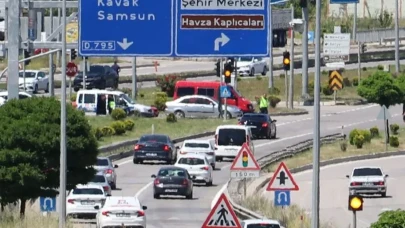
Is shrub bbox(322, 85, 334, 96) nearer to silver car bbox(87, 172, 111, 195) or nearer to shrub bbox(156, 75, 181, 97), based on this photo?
shrub bbox(156, 75, 181, 97)

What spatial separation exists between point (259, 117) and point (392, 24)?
63884 millimetres

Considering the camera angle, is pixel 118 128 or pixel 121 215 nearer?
pixel 121 215

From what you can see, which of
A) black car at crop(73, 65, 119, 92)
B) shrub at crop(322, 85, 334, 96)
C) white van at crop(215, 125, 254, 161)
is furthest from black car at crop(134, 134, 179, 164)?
shrub at crop(322, 85, 334, 96)

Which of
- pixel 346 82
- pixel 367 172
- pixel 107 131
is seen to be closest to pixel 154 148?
pixel 107 131

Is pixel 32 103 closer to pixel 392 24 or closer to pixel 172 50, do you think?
pixel 172 50

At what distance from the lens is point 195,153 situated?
173ft

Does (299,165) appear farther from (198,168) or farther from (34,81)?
(34,81)

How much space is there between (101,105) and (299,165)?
15.2 metres

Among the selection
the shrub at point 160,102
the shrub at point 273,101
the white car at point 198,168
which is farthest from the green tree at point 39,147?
the shrub at point 273,101

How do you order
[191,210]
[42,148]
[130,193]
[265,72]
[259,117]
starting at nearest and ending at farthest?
[42,148], [191,210], [130,193], [259,117], [265,72]

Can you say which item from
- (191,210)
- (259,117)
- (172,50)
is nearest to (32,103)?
(191,210)

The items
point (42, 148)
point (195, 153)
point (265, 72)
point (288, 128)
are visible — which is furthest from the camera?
point (265, 72)

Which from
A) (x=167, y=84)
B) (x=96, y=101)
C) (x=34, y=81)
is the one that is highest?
(x=34, y=81)

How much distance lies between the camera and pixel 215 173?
54000mm
